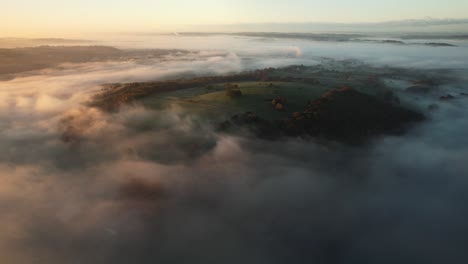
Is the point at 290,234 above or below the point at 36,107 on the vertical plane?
below

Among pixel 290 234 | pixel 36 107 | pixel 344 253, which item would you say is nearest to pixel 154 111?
pixel 290 234

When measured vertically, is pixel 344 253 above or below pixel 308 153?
below

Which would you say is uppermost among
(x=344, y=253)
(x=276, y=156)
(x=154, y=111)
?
(x=154, y=111)

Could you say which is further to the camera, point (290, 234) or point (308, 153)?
point (308, 153)

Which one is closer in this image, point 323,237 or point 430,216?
point 323,237

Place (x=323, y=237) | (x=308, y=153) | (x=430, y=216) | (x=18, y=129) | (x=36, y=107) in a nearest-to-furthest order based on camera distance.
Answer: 1. (x=323, y=237)
2. (x=430, y=216)
3. (x=308, y=153)
4. (x=18, y=129)
5. (x=36, y=107)

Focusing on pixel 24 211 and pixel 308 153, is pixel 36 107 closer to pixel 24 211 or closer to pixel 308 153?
pixel 24 211

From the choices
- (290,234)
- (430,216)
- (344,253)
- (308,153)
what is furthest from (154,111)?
(430,216)

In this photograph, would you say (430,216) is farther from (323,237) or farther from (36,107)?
(36,107)

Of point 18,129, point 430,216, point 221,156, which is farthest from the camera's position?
point 18,129
